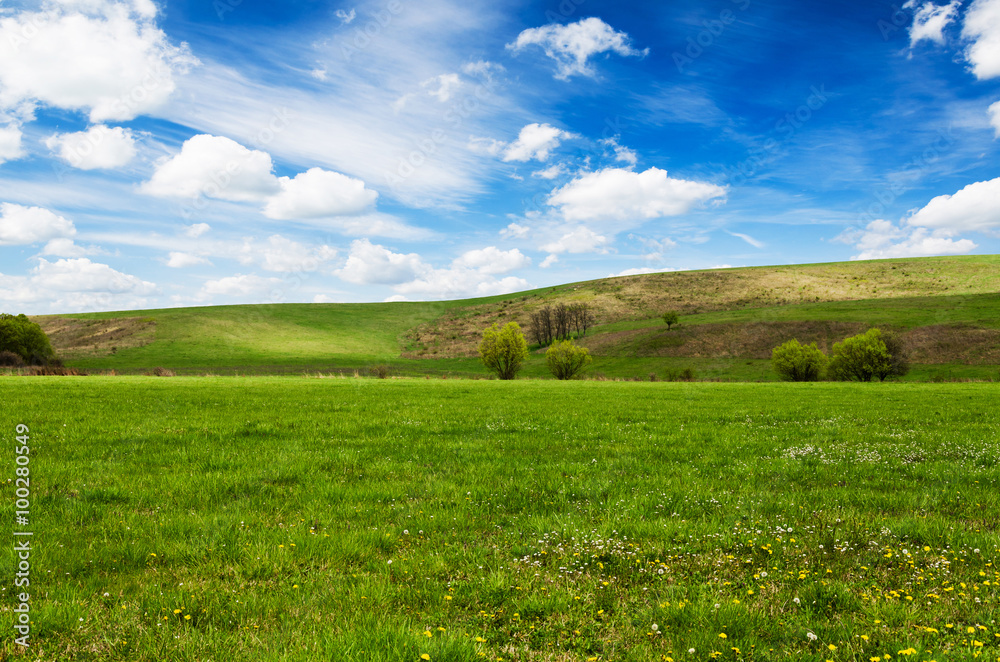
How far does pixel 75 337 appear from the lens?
5246 inches

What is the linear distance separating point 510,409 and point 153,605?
18.5 metres

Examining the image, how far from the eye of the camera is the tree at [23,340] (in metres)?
92.2

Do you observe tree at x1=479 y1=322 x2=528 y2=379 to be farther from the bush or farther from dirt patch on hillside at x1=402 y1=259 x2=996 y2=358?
the bush

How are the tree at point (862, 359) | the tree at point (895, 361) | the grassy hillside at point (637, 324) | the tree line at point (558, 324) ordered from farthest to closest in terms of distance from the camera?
the tree line at point (558, 324) → the grassy hillside at point (637, 324) → the tree at point (895, 361) → the tree at point (862, 359)

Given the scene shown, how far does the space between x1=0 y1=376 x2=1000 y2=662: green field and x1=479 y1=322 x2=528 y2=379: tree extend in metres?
61.7

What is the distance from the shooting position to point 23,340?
3703 inches

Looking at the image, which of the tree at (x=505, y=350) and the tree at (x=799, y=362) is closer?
the tree at (x=799, y=362)

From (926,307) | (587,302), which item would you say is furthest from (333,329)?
(926,307)

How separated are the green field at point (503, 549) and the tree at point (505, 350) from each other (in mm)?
61727

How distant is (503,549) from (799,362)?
3152 inches

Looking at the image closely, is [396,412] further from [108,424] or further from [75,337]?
[75,337]

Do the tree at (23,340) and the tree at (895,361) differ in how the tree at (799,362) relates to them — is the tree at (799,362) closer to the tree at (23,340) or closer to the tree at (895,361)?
the tree at (895,361)

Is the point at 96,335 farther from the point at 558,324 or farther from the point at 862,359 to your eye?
the point at 862,359

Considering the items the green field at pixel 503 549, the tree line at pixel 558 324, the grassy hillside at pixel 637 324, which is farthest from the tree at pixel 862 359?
the green field at pixel 503 549
